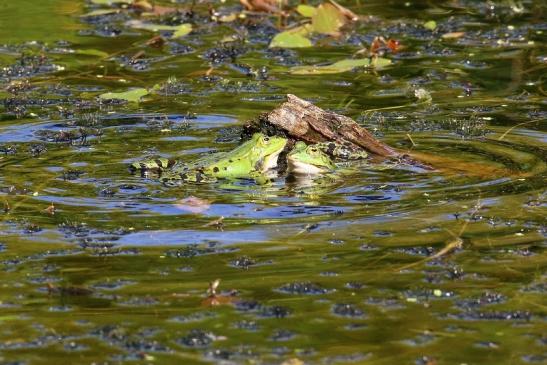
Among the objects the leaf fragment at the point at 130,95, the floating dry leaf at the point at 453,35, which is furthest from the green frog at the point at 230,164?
the floating dry leaf at the point at 453,35

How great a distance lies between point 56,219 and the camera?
6.20 meters

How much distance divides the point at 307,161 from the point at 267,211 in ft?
3.09

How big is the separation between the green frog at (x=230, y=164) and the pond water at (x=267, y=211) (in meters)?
0.12

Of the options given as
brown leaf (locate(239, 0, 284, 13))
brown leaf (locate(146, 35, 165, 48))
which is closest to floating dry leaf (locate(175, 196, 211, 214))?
brown leaf (locate(146, 35, 165, 48))

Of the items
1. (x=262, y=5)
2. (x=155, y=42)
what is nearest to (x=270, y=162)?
(x=155, y=42)

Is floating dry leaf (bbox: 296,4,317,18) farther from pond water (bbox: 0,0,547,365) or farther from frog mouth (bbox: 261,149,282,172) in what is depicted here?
frog mouth (bbox: 261,149,282,172)

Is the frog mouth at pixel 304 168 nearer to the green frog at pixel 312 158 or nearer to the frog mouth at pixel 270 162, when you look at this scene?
the green frog at pixel 312 158

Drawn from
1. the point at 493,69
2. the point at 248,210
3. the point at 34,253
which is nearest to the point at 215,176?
the point at 248,210

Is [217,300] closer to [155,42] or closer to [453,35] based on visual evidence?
[155,42]

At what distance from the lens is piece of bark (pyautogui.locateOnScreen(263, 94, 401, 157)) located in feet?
24.2

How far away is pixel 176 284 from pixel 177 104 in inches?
157

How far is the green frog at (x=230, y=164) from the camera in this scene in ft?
23.0

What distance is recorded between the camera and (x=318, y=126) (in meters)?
7.41

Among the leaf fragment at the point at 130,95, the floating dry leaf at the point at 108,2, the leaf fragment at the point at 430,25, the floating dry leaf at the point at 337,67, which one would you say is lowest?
the leaf fragment at the point at 130,95
